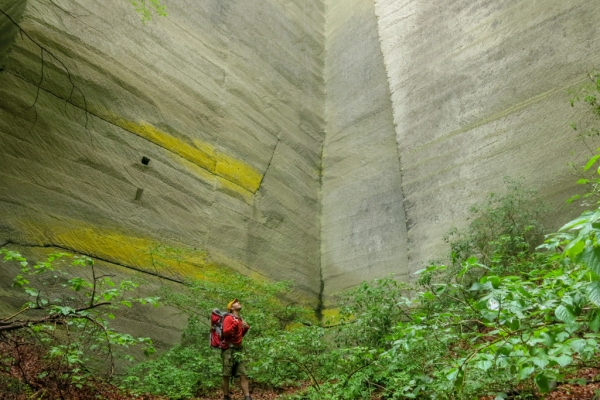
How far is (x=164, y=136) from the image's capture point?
7793 mm

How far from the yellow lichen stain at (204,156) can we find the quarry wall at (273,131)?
0.03 m

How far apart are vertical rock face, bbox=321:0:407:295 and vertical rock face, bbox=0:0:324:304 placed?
451 millimetres

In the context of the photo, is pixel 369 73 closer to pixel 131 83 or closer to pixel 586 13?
pixel 586 13

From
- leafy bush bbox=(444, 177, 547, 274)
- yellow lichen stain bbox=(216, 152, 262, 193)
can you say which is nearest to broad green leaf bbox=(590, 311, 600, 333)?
leafy bush bbox=(444, 177, 547, 274)

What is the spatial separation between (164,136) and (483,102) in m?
5.71

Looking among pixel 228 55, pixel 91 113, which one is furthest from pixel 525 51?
pixel 91 113

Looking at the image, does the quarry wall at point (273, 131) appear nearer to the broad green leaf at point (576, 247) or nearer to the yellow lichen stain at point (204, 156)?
the yellow lichen stain at point (204, 156)

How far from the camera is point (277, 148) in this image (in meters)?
10.1

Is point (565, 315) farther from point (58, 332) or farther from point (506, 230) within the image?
point (58, 332)

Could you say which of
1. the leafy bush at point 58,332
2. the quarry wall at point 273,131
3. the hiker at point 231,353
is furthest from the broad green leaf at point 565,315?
the quarry wall at point 273,131

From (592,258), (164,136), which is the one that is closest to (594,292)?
(592,258)

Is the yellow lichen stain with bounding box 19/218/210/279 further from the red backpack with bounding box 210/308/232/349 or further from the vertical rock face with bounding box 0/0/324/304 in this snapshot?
the red backpack with bounding box 210/308/232/349

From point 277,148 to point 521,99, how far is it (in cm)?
513

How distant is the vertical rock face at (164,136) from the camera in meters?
6.13
